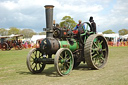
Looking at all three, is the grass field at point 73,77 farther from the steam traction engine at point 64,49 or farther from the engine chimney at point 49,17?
the engine chimney at point 49,17

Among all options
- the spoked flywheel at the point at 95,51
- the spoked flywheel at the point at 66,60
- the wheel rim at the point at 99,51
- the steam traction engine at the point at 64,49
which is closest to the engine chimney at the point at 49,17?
the steam traction engine at the point at 64,49

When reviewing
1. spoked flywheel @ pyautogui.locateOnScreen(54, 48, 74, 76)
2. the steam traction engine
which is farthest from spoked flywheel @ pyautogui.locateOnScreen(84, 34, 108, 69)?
spoked flywheel @ pyautogui.locateOnScreen(54, 48, 74, 76)

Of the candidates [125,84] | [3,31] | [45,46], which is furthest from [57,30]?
[3,31]

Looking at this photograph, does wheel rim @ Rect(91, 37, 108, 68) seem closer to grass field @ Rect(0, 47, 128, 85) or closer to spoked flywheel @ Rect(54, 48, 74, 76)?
grass field @ Rect(0, 47, 128, 85)

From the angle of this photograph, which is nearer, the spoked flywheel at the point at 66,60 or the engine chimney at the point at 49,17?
the spoked flywheel at the point at 66,60

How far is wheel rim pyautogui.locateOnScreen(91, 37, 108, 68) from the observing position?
7.90m

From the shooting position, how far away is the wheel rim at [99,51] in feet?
25.9

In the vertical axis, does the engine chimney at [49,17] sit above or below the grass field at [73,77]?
above

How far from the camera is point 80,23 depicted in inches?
328

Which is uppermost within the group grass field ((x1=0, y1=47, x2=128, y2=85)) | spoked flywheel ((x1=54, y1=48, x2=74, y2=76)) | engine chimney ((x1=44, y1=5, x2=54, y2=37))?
engine chimney ((x1=44, y1=5, x2=54, y2=37))

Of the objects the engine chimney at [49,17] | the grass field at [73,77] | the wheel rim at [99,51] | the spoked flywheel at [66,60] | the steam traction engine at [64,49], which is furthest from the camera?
the wheel rim at [99,51]

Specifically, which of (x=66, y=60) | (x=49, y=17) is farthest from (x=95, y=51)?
(x=49, y=17)

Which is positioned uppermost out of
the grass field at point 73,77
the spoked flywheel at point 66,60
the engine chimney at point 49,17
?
the engine chimney at point 49,17

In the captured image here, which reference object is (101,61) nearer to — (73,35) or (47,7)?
(73,35)
